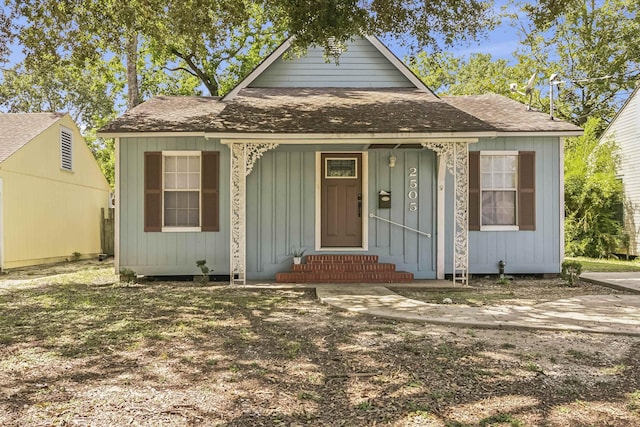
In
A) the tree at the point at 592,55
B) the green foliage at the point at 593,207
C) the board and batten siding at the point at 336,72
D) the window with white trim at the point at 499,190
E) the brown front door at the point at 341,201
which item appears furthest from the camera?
the tree at the point at 592,55

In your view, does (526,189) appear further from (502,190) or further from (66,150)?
(66,150)

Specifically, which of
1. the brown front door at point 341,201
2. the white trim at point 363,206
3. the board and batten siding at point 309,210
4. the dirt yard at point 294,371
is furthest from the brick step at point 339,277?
the dirt yard at point 294,371

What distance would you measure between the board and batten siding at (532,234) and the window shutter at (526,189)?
0.11m

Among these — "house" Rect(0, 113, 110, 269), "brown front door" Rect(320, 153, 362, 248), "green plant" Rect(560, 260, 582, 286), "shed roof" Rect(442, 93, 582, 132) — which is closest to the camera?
"green plant" Rect(560, 260, 582, 286)

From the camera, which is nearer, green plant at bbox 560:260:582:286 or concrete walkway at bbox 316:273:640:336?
concrete walkway at bbox 316:273:640:336

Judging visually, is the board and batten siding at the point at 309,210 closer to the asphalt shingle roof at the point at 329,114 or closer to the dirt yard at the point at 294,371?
the asphalt shingle roof at the point at 329,114

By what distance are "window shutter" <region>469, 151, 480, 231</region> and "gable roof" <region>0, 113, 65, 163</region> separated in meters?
10.9

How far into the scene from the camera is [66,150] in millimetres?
14055

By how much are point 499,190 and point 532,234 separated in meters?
1.10

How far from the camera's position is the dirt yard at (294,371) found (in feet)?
9.19

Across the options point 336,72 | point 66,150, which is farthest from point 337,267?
point 66,150

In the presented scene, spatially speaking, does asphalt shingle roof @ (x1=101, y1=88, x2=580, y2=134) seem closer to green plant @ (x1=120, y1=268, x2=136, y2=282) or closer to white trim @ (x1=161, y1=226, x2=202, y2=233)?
white trim @ (x1=161, y1=226, x2=202, y2=233)

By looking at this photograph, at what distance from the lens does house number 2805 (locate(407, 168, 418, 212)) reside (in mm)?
8898

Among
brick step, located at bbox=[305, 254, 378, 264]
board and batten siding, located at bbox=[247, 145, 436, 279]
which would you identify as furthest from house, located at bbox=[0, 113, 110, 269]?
brick step, located at bbox=[305, 254, 378, 264]
